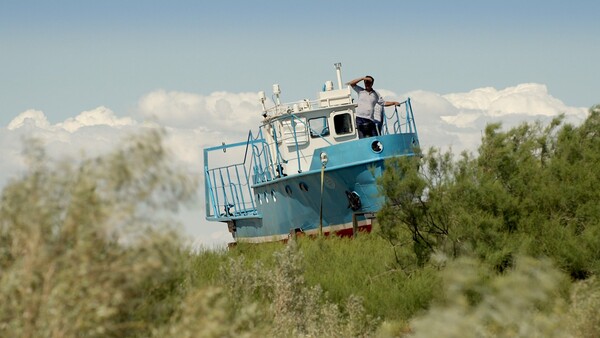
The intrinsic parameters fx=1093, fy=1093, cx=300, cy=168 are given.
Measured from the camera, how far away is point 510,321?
6887 millimetres

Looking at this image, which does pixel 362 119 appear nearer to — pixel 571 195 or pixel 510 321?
pixel 571 195

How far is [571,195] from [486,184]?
143 centimetres

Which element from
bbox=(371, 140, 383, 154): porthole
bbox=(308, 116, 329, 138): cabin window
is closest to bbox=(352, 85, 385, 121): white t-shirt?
bbox=(371, 140, 383, 154): porthole

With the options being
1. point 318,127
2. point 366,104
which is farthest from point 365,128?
point 318,127

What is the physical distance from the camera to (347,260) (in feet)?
64.1

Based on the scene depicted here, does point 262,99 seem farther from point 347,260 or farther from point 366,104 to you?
point 347,260

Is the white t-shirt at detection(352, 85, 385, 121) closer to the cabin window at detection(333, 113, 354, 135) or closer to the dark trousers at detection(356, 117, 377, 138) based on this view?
the dark trousers at detection(356, 117, 377, 138)

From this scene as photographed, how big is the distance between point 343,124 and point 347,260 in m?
11.0

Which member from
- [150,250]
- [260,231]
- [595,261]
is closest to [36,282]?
[150,250]

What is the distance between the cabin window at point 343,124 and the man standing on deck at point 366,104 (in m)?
1.07

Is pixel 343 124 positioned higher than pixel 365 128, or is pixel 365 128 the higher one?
pixel 343 124

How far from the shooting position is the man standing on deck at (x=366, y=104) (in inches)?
1085

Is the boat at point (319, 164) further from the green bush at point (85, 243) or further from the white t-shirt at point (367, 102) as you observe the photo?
the green bush at point (85, 243)

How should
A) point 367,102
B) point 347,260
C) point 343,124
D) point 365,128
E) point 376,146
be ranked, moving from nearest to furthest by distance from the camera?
point 347,260
point 376,146
point 367,102
point 365,128
point 343,124
